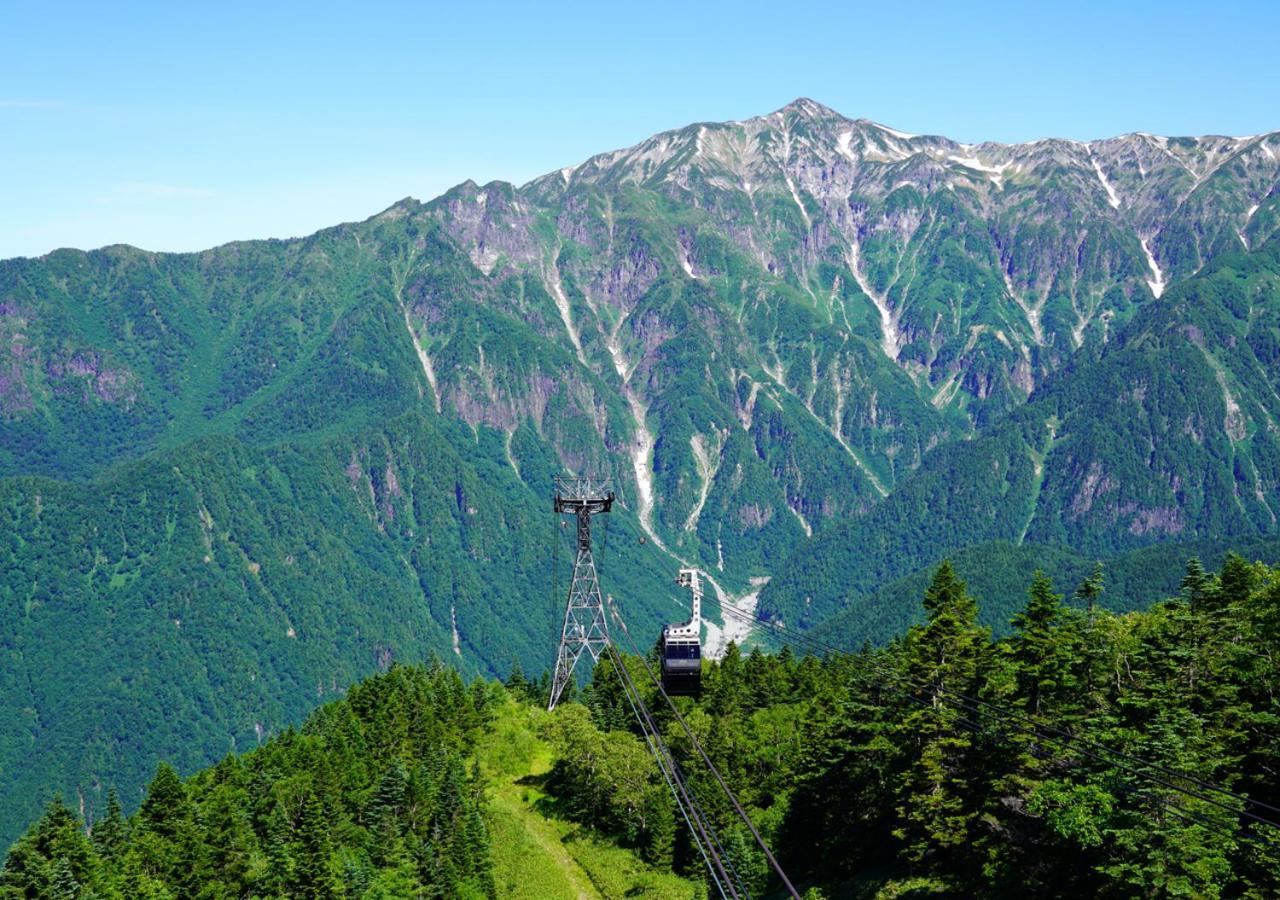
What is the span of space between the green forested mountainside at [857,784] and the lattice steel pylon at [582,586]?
6197mm

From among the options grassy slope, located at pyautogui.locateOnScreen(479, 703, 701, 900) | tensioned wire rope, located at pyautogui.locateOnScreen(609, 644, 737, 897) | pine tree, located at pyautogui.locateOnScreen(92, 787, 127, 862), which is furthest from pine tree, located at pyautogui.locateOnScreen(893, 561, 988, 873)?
pine tree, located at pyautogui.locateOnScreen(92, 787, 127, 862)

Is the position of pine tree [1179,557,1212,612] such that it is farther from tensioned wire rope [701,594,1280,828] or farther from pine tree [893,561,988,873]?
tensioned wire rope [701,594,1280,828]

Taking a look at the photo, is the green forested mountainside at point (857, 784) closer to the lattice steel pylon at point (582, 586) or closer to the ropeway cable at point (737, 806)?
the ropeway cable at point (737, 806)

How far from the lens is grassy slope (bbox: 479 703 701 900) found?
89.1 m

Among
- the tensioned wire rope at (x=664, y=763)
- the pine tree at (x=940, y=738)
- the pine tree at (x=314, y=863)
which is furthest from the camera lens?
the pine tree at (x=314, y=863)

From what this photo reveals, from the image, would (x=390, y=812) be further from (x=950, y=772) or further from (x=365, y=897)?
(x=950, y=772)

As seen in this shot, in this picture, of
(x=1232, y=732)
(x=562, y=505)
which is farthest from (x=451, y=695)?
(x=1232, y=732)

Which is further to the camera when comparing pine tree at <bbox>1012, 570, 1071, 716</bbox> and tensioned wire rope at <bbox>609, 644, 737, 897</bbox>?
tensioned wire rope at <bbox>609, 644, 737, 897</bbox>

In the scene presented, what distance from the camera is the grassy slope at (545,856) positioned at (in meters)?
89.1

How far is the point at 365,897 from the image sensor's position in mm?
77562

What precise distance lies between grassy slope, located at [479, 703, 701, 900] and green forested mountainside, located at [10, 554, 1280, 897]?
350 millimetres

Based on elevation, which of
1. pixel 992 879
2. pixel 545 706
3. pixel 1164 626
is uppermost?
pixel 1164 626

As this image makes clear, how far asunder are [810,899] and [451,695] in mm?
57068

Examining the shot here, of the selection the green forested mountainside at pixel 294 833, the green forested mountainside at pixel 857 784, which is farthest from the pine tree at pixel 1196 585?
the green forested mountainside at pixel 294 833
